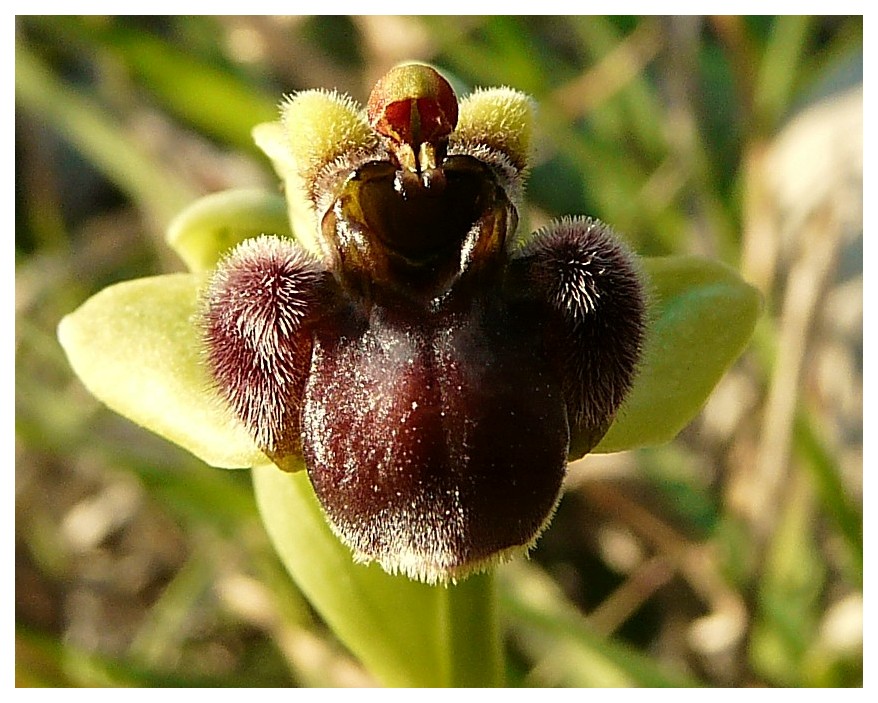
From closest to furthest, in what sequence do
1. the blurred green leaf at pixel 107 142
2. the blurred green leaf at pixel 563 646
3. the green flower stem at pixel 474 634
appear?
the green flower stem at pixel 474 634 < the blurred green leaf at pixel 563 646 < the blurred green leaf at pixel 107 142

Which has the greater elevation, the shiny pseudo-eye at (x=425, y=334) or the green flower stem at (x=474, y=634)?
the shiny pseudo-eye at (x=425, y=334)

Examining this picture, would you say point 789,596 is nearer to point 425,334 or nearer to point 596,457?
point 596,457

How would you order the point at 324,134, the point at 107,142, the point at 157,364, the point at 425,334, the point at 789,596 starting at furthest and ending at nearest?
the point at 107,142, the point at 789,596, the point at 157,364, the point at 324,134, the point at 425,334

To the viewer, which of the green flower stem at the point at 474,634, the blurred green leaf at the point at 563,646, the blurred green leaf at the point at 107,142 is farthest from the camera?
the blurred green leaf at the point at 107,142

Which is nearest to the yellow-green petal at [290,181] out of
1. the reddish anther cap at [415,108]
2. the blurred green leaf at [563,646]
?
the reddish anther cap at [415,108]

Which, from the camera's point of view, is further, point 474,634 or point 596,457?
point 596,457

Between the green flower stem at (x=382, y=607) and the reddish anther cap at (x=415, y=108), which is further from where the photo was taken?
the green flower stem at (x=382, y=607)

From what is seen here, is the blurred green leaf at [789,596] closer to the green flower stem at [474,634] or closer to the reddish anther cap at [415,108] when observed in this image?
the green flower stem at [474,634]

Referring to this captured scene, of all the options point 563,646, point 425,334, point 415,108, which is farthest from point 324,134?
point 563,646
